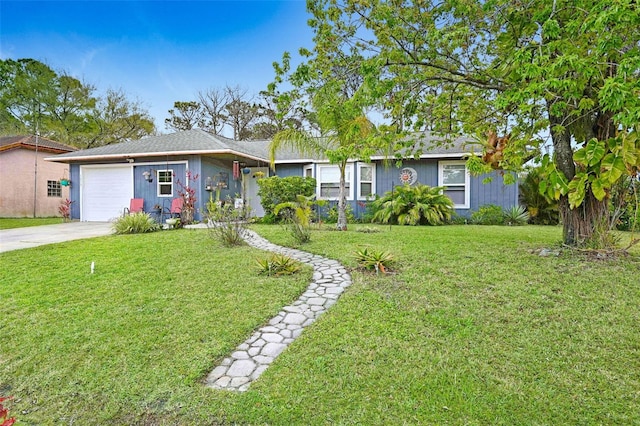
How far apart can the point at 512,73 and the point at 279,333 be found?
3.97 metres

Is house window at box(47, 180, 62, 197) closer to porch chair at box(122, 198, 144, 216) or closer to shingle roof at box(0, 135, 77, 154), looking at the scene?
shingle roof at box(0, 135, 77, 154)

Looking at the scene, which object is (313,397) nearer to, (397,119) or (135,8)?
(397,119)

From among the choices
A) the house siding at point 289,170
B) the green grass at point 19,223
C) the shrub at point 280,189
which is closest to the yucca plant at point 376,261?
the shrub at point 280,189

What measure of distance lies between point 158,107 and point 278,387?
26427 mm

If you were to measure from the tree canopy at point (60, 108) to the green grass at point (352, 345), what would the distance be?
21.3 m

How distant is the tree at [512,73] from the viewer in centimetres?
336

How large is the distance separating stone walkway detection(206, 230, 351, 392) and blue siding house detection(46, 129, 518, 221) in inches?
267

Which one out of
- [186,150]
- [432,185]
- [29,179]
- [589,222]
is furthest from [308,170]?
[29,179]

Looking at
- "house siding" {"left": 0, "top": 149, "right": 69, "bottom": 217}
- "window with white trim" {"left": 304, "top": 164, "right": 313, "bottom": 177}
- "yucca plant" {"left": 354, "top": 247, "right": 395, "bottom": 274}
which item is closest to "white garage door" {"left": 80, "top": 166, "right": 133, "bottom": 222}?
"house siding" {"left": 0, "top": 149, "right": 69, "bottom": 217}

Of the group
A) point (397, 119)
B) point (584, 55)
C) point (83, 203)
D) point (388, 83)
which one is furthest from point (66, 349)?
point (83, 203)

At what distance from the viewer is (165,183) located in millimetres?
11570

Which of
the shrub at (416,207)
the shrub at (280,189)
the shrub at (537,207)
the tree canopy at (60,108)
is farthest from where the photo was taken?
the tree canopy at (60,108)

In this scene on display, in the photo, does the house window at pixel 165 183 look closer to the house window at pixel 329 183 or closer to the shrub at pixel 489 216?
the house window at pixel 329 183

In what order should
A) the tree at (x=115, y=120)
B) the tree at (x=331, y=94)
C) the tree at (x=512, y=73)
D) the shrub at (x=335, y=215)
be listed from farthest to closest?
the tree at (x=115, y=120) → the shrub at (x=335, y=215) → the tree at (x=331, y=94) → the tree at (x=512, y=73)
